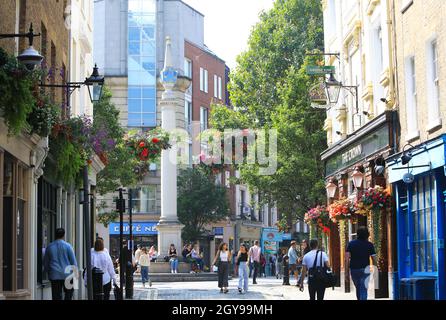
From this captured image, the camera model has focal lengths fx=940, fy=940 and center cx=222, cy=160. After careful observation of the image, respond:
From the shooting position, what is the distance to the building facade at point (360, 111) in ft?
83.5

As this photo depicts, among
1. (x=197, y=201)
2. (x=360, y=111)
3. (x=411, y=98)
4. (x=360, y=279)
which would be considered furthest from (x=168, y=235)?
(x=360, y=279)

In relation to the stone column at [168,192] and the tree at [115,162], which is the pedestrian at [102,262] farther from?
the stone column at [168,192]

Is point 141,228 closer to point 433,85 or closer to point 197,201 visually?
point 197,201

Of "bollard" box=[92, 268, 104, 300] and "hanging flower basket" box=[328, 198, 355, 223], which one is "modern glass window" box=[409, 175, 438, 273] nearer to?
"hanging flower basket" box=[328, 198, 355, 223]

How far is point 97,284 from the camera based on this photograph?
66.8ft

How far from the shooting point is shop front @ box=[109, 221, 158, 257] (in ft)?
226

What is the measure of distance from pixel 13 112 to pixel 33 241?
5349mm

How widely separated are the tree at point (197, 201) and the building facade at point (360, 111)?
34.0 meters

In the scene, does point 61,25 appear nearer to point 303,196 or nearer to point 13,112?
point 13,112

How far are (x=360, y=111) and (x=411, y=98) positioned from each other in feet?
20.2

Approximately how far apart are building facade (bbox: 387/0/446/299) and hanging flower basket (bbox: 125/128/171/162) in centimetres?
1104

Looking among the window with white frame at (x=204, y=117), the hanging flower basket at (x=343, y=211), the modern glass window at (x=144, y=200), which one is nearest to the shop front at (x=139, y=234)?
the modern glass window at (x=144, y=200)

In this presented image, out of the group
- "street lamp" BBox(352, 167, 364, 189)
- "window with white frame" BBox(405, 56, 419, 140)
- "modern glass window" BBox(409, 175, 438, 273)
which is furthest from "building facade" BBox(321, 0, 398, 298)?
"modern glass window" BBox(409, 175, 438, 273)
